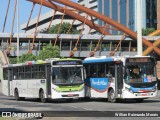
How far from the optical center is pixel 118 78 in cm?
2827

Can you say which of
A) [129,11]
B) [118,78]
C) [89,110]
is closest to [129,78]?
[118,78]

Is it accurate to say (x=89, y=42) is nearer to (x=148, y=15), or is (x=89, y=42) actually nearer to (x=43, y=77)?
(x=148, y=15)

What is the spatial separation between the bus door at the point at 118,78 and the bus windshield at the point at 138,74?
372 millimetres

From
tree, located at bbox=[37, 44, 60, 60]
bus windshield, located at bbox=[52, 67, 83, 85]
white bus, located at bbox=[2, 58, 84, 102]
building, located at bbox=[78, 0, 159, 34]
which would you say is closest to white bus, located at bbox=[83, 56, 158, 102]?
white bus, located at bbox=[2, 58, 84, 102]

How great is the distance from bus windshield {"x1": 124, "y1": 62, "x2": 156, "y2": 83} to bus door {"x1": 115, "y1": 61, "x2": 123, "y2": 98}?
372mm

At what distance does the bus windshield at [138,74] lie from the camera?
91.5 feet

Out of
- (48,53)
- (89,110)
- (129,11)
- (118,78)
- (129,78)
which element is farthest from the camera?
(129,11)

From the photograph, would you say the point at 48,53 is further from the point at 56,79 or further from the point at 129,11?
the point at 129,11

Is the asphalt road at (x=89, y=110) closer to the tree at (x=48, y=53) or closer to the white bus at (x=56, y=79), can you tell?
the white bus at (x=56, y=79)

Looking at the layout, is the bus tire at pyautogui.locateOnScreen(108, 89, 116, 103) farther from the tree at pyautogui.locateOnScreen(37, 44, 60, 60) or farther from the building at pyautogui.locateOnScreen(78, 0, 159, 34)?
the building at pyautogui.locateOnScreen(78, 0, 159, 34)

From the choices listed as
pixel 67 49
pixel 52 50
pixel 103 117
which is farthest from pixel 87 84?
pixel 67 49

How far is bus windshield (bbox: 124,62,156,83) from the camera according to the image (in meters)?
27.9

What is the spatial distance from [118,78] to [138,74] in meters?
1.21

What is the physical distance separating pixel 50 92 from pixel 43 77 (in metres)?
1.44
